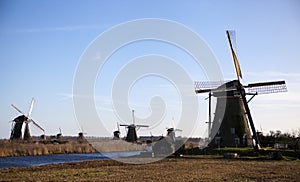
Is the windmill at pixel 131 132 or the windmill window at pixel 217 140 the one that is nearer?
the windmill window at pixel 217 140

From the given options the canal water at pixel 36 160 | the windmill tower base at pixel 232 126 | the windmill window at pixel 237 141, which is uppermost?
the windmill tower base at pixel 232 126

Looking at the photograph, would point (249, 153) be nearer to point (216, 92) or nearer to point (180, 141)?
point (216, 92)

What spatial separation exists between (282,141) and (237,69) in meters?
9.49

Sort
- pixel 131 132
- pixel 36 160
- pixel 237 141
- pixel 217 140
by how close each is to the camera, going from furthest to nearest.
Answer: pixel 131 132 → pixel 217 140 → pixel 237 141 → pixel 36 160

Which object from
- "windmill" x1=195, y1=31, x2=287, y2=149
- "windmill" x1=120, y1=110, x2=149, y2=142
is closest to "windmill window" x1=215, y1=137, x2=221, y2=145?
"windmill" x1=195, y1=31, x2=287, y2=149

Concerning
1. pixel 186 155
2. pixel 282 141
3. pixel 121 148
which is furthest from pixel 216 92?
pixel 121 148

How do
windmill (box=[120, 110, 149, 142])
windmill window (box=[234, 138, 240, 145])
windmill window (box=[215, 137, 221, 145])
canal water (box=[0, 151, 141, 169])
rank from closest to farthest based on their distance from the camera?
canal water (box=[0, 151, 141, 169])
windmill window (box=[234, 138, 240, 145])
windmill window (box=[215, 137, 221, 145])
windmill (box=[120, 110, 149, 142])

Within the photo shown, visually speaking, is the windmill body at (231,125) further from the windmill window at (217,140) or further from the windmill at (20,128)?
the windmill at (20,128)

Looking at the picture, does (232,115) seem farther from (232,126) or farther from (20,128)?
(20,128)

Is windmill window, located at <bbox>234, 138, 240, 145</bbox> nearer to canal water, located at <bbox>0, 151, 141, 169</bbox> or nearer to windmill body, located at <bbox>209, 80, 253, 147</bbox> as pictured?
windmill body, located at <bbox>209, 80, 253, 147</bbox>

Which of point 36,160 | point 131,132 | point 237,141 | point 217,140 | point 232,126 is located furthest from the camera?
point 131,132

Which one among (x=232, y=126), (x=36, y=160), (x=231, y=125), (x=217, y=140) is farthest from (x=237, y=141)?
(x=36, y=160)

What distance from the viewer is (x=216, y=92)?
111ft

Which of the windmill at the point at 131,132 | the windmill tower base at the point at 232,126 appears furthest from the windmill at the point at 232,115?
the windmill at the point at 131,132
